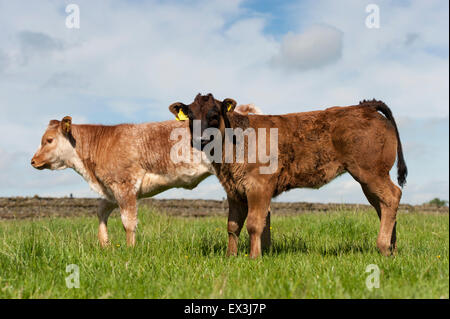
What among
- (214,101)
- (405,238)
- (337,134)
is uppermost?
(214,101)

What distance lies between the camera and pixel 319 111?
624 cm

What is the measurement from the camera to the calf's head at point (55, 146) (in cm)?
834

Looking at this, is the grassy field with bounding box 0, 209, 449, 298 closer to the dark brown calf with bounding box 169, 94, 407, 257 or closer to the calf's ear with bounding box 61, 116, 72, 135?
the dark brown calf with bounding box 169, 94, 407, 257

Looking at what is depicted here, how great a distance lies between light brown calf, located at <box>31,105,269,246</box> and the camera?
8.08m

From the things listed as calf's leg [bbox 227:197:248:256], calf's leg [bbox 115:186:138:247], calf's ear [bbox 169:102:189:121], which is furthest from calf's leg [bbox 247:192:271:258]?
calf's leg [bbox 115:186:138:247]

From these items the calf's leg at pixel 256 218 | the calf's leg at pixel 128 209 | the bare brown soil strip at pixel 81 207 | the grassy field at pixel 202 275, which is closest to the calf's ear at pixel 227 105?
the calf's leg at pixel 256 218

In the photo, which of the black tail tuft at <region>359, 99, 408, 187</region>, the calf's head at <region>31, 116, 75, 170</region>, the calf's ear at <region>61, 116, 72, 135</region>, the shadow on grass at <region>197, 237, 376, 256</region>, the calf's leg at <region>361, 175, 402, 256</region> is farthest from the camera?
the calf's head at <region>31, 116, 75, 170</region>

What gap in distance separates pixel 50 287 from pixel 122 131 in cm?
483

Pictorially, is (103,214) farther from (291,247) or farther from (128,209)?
(291,247)

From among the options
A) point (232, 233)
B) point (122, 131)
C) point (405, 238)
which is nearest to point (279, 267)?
point (232, 233)

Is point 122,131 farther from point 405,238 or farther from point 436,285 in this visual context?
point 436,285

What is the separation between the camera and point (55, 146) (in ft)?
27.5

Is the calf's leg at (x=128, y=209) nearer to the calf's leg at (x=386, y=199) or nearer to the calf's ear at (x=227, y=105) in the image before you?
the calf's ear at (x=227, y=105)
